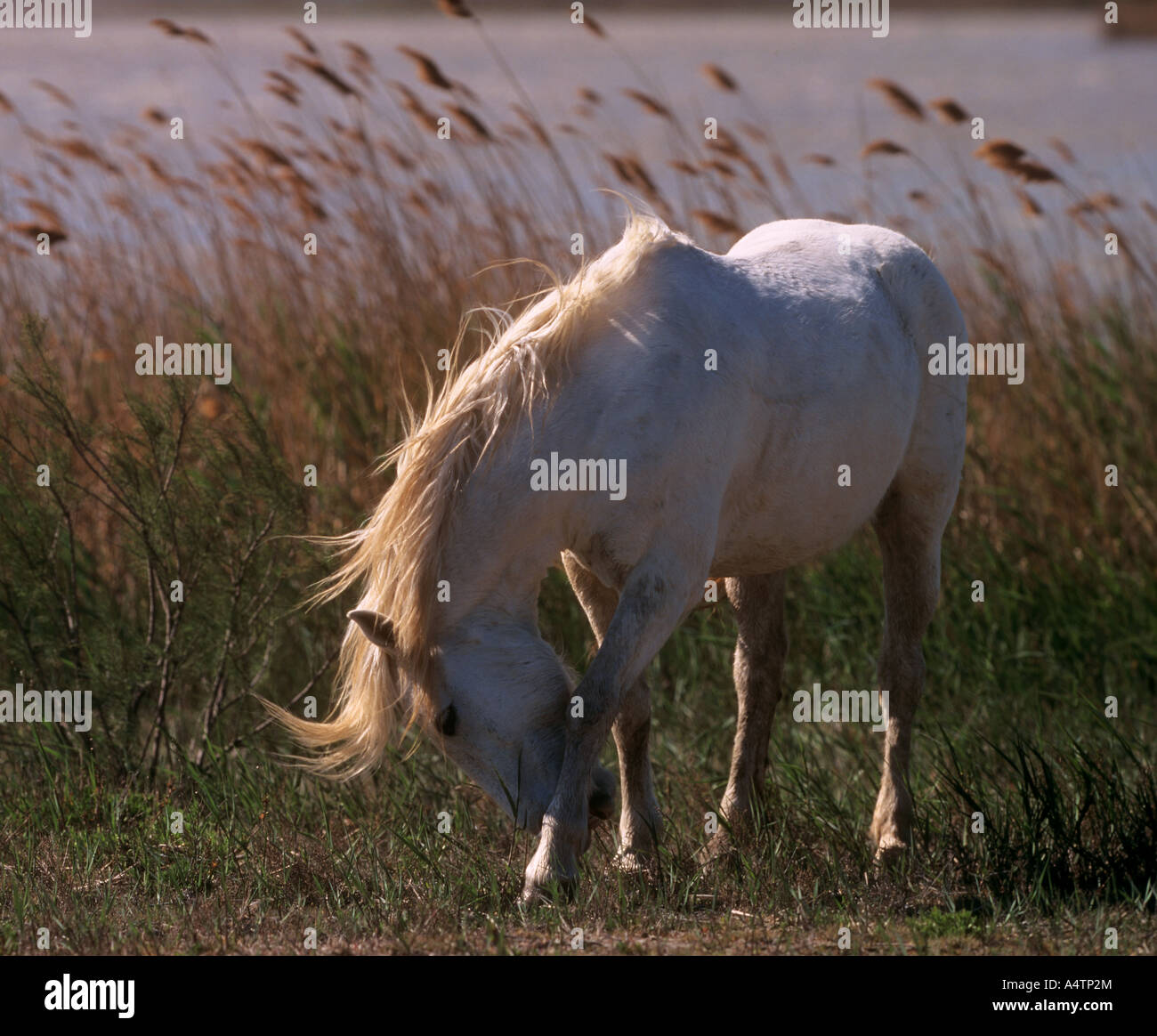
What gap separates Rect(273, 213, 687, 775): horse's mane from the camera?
4.06 m

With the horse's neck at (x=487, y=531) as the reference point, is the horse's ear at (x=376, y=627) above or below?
below

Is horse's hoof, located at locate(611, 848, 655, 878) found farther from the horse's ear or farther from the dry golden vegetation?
the horse's ear

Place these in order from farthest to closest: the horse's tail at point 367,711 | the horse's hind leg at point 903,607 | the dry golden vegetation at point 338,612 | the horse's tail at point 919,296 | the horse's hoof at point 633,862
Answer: the horse's hind leg at point 903,607, the horse's tail at point 919,296, the horse's hoof at point 633,862, the dry golden vegetation at point 338,612, the horse's tail at point 367,711

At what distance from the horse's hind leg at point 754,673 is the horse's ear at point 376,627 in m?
1.52

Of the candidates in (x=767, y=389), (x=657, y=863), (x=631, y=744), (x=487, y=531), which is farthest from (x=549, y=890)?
(x=767, y=389)

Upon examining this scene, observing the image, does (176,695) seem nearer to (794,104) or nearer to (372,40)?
(794,104)

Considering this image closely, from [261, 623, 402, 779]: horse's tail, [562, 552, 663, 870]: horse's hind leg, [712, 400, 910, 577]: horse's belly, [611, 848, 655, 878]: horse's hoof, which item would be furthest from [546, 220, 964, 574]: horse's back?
[611, 848, 655, 878]: horse's hoof

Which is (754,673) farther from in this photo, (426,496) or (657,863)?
(426,496)

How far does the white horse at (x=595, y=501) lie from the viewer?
13.2 feet

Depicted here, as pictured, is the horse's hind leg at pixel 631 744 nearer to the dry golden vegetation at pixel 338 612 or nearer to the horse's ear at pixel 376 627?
the dry golden vegetation at pixel 338 612

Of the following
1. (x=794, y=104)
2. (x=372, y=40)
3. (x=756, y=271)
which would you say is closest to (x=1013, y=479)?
(x=756, y=271)

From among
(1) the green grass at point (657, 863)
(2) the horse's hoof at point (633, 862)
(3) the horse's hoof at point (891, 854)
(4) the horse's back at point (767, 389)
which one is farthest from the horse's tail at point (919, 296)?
(2) the horse's hoof at point (633, 862)

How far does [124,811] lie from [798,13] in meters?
3.99

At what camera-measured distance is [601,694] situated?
401cm
